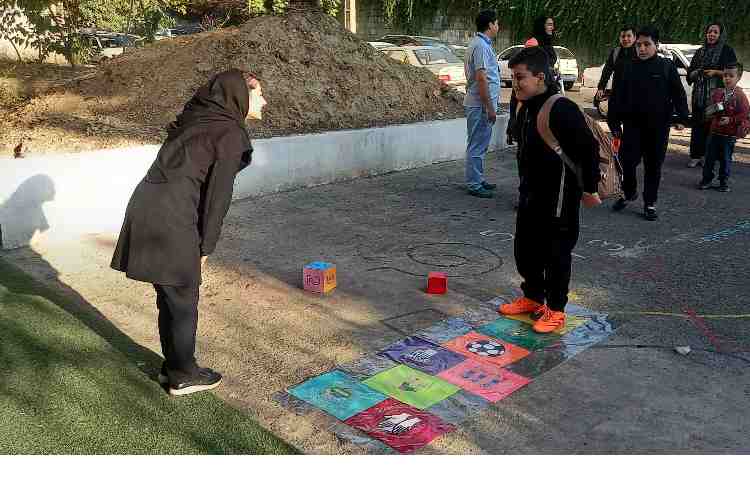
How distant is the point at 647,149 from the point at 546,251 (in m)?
3.62

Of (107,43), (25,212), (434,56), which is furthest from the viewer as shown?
(434,56)

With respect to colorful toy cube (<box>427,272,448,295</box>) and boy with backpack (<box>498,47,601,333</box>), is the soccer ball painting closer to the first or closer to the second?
boy with backpack (<box>498,47,601,333</box>)

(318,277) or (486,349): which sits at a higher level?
(318,277)

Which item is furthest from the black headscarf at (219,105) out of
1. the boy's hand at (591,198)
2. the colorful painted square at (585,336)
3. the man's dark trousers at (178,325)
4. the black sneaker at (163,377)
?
the colorful painted square at (585,336)

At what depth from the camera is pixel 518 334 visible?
496cm

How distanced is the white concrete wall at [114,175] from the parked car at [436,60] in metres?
10.00

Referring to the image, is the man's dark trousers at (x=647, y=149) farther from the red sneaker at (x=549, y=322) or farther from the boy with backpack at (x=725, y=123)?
the red sneaker at (x=549, y=322)

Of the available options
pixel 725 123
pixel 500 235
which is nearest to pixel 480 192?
pixel 500 235

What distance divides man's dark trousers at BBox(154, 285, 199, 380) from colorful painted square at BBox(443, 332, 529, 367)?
1.62 meters

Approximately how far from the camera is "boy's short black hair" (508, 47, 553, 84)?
15.4 ft

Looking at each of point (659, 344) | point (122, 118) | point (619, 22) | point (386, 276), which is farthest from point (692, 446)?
point (619, 22)

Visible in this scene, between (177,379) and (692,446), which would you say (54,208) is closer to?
(177,379)

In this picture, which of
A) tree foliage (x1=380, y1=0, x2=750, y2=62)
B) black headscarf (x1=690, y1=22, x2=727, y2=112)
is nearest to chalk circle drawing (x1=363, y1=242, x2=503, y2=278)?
black headscarf (x1=690, y1=22, x2=727, y2=112)

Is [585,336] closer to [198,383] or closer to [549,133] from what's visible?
[549,133]
